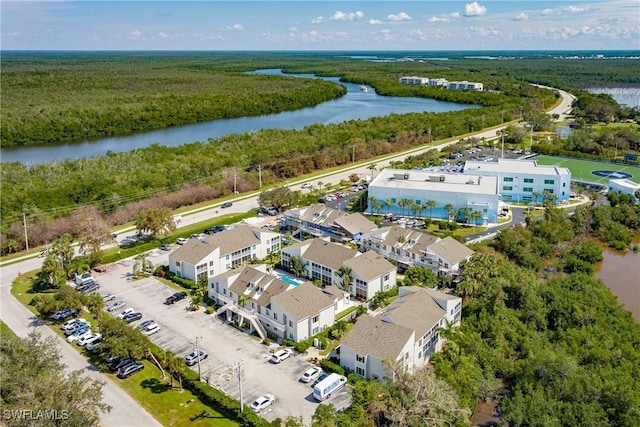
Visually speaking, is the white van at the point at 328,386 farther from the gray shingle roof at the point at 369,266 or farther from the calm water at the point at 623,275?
the calm water at the point at 623,275

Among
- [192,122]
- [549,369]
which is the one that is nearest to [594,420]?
[549,369]

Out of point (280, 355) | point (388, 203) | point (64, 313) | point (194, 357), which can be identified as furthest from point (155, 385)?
point (388, 203)

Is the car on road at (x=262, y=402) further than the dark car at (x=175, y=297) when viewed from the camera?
No

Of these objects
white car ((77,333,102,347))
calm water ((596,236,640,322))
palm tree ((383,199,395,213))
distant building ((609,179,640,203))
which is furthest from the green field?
white car ((77,333,102,347))

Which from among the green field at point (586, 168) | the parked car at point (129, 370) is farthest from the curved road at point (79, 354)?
the green field at point (586, 168)

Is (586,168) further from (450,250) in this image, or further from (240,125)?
(240,125)
